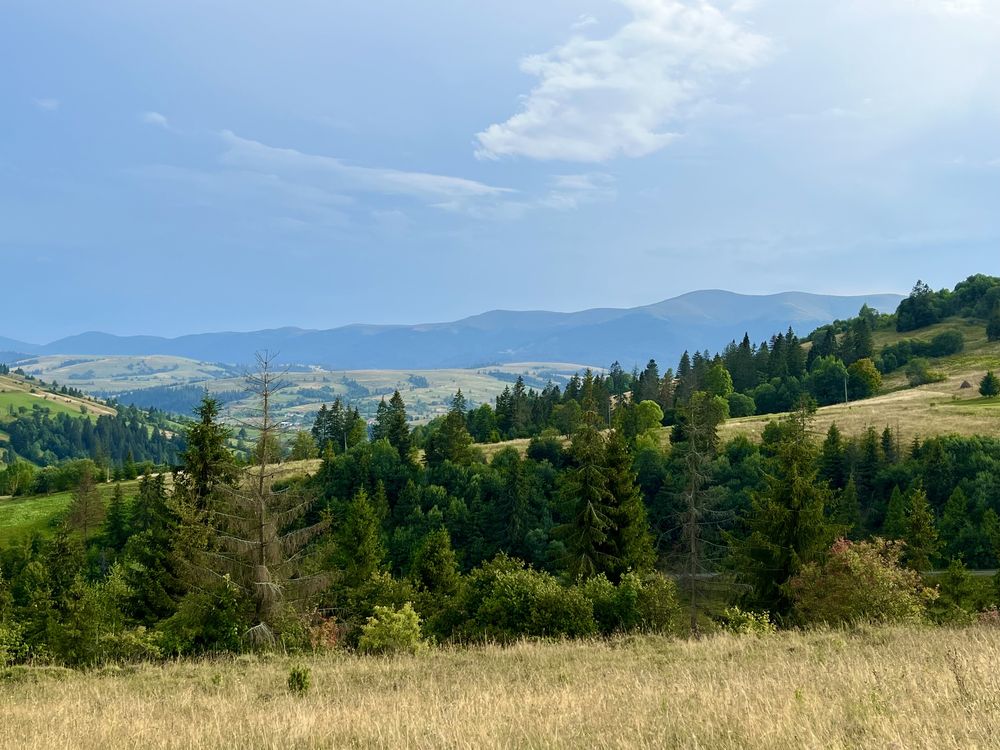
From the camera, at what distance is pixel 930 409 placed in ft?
330

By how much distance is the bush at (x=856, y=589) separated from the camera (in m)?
23.0

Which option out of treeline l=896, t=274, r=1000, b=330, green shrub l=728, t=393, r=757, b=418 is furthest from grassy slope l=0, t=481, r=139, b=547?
treeline l=896, t=274, r=1000, b=330

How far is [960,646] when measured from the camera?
11.2 meters

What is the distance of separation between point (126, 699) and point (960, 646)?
1532cm

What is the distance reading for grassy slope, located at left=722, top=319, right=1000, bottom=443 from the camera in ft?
293

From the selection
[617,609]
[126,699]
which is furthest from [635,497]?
[126,699]

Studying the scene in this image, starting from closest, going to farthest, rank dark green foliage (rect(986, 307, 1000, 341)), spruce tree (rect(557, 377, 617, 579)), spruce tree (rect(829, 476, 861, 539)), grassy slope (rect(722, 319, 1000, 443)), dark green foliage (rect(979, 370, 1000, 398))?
spruce tree (rect(557, 377, 617, 579)) < spruce tree (rect(829, 476, 861, 539)) < grassy slope (rect(722, 319, 1000, 443)) < dark green foliage (rect(979, 370, 1000, 398)) < dark green foliage (rect(986, 307, 1000, 341))

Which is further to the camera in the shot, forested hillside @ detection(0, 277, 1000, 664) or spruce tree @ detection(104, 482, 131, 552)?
spruce tree @ detection(104, 482, 131, 552)

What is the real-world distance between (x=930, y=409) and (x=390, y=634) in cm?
10747

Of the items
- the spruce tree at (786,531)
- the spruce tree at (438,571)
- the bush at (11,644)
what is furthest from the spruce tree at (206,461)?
the spruce tree at (786,531)

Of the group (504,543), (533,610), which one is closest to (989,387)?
(504,543)

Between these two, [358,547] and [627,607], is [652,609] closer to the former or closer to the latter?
[627,607]

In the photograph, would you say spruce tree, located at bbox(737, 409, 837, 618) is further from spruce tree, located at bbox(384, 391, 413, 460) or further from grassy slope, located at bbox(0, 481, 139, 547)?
grassy slope, located at bbox(0, 481, 139, 547)

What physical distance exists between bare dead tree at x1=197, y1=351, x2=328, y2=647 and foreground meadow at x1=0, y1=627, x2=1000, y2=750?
1253cm
